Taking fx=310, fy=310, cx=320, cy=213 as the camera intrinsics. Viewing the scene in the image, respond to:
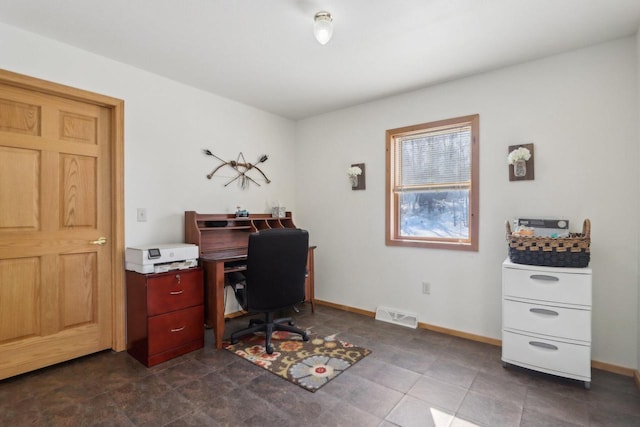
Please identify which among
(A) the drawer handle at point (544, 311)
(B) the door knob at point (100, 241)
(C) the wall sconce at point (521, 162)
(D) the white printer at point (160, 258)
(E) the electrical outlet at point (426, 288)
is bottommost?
(E) the electrical outlet at point (426, 288)

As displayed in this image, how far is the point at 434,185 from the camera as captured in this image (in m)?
3.17

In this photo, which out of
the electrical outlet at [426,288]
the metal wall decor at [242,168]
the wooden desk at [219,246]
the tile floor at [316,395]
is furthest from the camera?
the metal wall decor at [242,168]

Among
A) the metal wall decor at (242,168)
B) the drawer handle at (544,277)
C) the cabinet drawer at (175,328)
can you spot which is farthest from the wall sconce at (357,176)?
the cabinet drawer at (175,328)

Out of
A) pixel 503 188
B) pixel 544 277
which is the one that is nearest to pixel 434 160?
pixel 503 188

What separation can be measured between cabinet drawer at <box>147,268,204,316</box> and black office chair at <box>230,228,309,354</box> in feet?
1.05

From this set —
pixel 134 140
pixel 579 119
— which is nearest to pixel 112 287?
pixel 134 140

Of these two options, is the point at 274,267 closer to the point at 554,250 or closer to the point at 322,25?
the point at 322,25

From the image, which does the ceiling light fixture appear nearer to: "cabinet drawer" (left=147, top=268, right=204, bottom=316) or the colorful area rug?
"cabinet drawer" (left=147, top=268, right=204, bottom=316)

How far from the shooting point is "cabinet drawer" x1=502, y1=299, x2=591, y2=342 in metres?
2.07

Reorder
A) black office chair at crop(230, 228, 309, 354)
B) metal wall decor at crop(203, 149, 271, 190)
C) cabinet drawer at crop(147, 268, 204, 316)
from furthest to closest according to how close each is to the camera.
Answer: metal wall decor at crop(203, 149, 271, 190), black office chair at crop(230, 228, 309, 354), cabinet drawer at crop(147, 268, 204, 316)

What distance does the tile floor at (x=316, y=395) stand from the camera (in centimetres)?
177

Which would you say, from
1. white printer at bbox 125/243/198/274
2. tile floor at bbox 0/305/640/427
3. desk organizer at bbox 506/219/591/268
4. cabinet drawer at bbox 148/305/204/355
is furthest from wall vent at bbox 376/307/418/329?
white printer at bbox 125/243/198/274

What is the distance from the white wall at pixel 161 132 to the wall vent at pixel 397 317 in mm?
1901

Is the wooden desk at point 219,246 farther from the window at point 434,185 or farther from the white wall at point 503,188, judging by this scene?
the window at point 434,185
